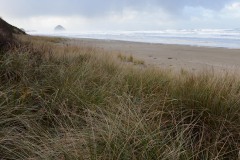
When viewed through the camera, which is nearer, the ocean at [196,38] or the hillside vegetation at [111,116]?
the hillside vegetation at [111,116]

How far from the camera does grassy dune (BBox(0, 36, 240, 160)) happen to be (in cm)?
213

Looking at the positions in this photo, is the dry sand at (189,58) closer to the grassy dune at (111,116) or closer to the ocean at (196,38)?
the grassy dune at (111,116)

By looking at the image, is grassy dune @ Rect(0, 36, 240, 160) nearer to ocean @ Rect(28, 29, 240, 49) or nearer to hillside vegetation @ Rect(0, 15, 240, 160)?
hillside vegetation @ Rect(0, 15, 240, 160)

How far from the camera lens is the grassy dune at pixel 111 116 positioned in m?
2.13

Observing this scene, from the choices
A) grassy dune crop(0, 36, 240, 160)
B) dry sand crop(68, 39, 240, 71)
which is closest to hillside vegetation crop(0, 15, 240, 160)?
Result: grassy dune crop(0, 36, 240, 160)

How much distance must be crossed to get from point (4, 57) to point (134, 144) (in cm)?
255

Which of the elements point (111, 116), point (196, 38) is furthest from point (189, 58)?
point (196, 38)

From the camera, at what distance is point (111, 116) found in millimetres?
2730

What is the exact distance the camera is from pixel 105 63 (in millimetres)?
5578

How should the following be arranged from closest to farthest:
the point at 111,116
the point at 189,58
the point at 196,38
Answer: the point at 111,116
the point at 189,58
the point at 196,38

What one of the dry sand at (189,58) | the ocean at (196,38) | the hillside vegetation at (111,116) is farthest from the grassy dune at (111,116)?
the ocean at (196,38)

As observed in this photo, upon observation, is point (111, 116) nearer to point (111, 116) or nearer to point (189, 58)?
point (111, 116)

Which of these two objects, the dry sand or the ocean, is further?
the ocean

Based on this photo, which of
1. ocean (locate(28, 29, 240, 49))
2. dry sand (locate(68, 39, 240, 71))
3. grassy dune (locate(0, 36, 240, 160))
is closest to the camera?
grassy dune (locate(0, 36, 240, 160))
